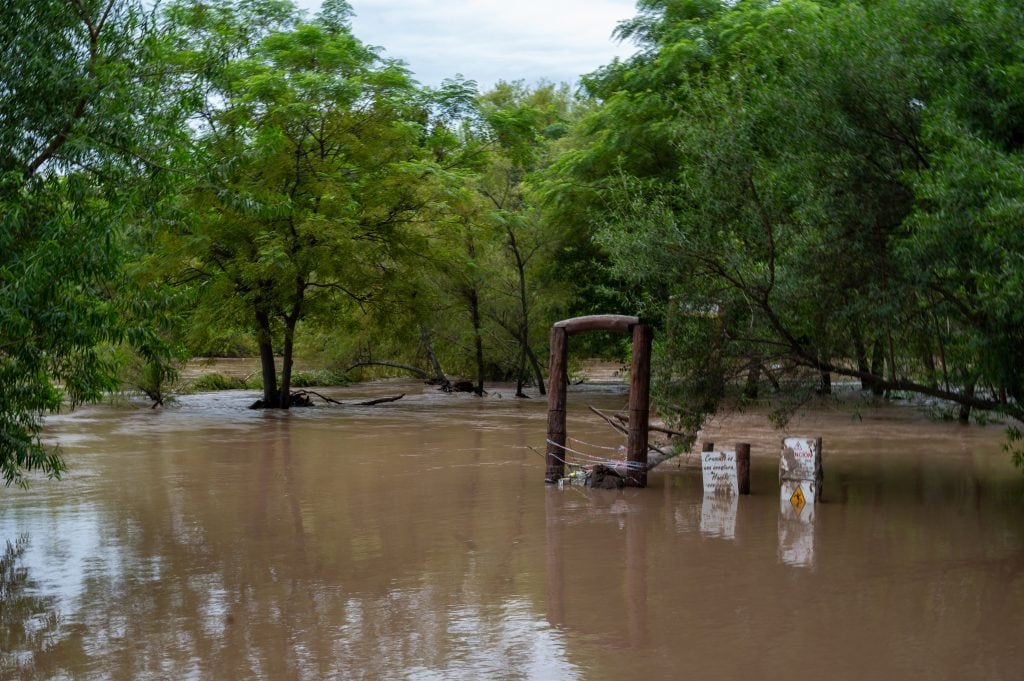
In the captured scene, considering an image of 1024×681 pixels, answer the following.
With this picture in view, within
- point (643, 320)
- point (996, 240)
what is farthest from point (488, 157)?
point (996, 240)

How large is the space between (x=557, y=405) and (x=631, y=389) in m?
1.24

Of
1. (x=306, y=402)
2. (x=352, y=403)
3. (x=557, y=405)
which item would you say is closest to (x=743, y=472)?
(x=557, y=405)

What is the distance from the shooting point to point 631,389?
16.0 meters

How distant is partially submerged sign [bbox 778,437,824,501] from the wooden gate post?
2128mm

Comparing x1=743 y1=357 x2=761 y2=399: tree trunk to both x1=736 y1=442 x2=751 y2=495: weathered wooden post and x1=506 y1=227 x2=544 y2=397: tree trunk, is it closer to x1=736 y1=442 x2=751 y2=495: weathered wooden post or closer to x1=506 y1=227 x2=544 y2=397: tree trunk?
x1=736 y1=442 x2=751 y2=495: weathered wooden post

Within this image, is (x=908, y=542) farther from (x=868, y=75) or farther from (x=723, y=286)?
(x=868, y=75)

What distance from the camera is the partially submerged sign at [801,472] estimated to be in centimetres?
1448

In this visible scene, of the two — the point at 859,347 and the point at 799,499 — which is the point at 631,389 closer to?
the point at 799,499

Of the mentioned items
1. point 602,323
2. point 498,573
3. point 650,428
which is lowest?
point 498,573

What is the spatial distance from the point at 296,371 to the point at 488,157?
16.4 metres

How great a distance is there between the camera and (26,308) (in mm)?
9414

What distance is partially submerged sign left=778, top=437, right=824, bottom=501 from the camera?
47.5 feet

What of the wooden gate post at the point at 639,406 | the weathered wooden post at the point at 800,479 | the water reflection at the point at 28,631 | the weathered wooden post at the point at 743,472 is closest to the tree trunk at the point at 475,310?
the wooden gate post at the point at 639,406

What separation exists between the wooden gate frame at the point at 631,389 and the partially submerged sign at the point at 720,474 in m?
1.06
